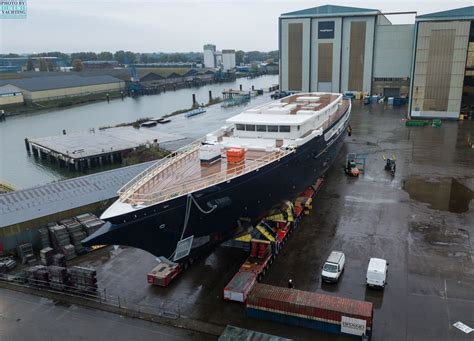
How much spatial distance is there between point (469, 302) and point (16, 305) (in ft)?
55.7

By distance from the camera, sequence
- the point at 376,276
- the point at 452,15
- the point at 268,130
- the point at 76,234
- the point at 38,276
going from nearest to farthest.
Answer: the point at 376,276
the point at 38,276
the point at 76,234
the point at 268,130
the point at 452,15

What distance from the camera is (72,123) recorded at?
219ft

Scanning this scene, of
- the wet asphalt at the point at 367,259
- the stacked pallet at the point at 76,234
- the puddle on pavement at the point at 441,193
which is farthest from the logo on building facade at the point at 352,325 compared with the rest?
the puddle on pavement at the point at 441,193

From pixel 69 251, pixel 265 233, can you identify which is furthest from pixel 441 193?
pixel 69 251

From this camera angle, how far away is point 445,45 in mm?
45594

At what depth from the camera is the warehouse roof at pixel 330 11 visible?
60656 millimetres

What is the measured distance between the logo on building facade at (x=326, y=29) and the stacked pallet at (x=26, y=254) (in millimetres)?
56534

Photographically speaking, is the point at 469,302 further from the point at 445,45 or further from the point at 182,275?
the point at 445,45

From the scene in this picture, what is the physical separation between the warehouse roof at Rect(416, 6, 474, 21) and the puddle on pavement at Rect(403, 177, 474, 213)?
27521 mm

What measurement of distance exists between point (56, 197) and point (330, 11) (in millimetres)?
54563

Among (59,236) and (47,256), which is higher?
(59,236)

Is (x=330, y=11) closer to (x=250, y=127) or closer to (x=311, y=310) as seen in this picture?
(x=250, y=127)

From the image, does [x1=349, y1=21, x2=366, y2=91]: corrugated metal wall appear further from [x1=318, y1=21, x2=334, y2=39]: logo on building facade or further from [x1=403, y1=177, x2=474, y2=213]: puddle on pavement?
[x1=403, y1=177, x2=474, y2=213]: puddle on pavement

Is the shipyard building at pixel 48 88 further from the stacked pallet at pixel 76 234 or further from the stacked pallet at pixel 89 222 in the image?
the stacked pallet at pixel 76 234
